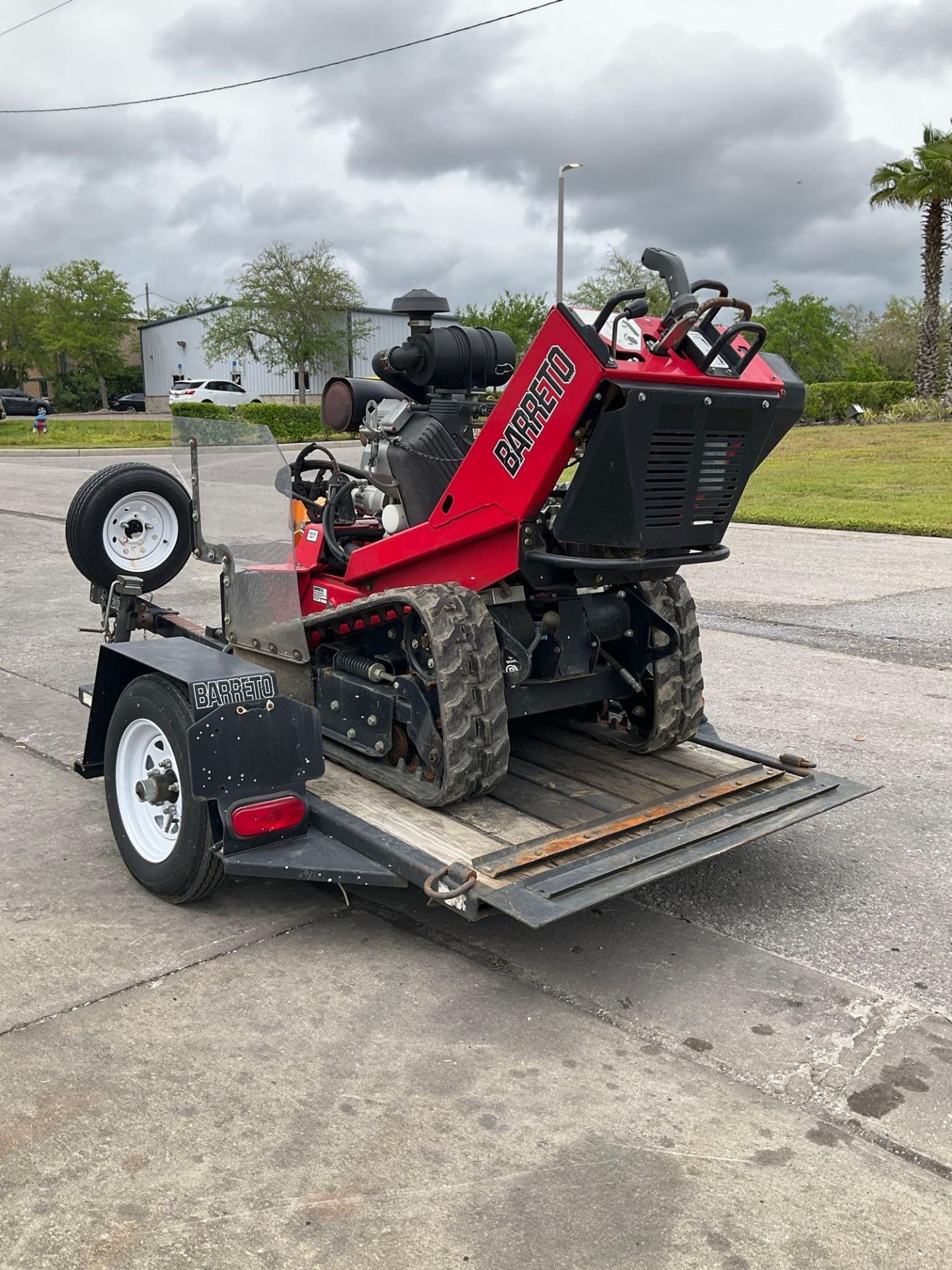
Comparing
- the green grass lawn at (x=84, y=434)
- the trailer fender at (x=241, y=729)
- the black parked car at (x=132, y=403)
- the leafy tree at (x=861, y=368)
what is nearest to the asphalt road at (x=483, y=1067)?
the trailer fender at (x=241, y=729)

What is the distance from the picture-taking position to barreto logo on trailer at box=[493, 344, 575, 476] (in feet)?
11.8

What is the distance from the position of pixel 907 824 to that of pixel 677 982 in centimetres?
179

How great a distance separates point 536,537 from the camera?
3.96 meters

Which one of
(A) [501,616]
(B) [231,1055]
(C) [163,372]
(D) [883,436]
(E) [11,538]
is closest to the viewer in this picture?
(B) [231,1055]

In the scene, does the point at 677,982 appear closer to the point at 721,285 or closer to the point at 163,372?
the point at 721,285

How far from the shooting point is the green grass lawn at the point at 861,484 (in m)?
14.8

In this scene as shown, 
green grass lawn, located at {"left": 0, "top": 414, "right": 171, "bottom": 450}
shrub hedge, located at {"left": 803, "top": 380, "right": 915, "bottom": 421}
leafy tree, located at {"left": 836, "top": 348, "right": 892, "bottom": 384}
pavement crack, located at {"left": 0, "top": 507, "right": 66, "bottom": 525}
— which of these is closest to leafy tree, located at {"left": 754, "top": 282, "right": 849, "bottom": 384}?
leafy tree, located at {"left": 836, "top": 348, "right": 892, "bottom": 384}

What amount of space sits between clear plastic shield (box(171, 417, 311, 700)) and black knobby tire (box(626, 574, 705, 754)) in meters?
1.39

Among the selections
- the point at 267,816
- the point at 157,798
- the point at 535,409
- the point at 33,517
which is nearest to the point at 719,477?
the point at 535,409

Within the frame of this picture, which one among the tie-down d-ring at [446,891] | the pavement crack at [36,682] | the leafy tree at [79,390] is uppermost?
the leafy tree at [79,390]

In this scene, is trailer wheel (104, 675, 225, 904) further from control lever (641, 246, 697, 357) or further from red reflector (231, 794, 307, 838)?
control lever (641, 246, 697, 357)

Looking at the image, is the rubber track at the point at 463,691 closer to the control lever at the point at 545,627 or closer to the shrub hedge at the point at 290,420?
the control lever at the point at 545,627

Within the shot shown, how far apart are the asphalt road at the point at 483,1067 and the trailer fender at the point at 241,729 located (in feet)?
1.73

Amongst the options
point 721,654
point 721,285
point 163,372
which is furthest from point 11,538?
point 163,372
